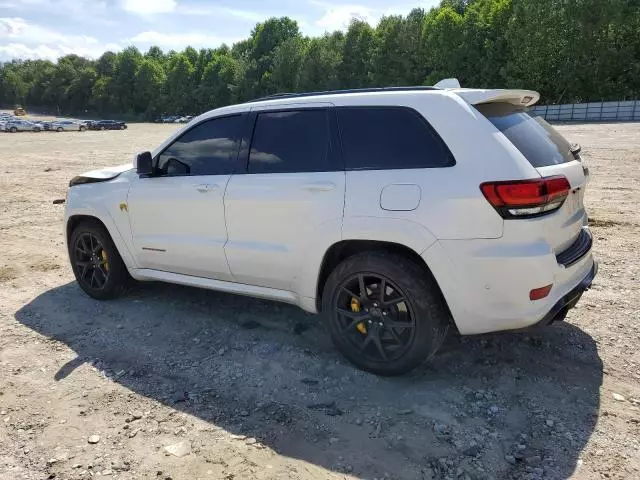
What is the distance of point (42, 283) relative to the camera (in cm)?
586

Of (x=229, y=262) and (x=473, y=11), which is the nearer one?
(x=229, y=262)

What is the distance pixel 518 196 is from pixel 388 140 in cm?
93

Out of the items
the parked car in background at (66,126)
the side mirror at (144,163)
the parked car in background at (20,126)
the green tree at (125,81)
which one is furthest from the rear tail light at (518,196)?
the green tree at (125,81)

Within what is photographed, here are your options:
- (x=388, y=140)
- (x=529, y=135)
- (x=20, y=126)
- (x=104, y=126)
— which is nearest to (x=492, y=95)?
(x=529, y=135)

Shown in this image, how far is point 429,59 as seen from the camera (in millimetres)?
59375

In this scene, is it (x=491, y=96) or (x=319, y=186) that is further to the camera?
(x=319, y=186)

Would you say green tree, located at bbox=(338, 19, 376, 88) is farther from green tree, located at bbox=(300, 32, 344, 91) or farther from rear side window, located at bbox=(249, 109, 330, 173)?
rear side window, located at bbox=(249, 109, 330, 173)

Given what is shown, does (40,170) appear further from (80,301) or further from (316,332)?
(316,332)

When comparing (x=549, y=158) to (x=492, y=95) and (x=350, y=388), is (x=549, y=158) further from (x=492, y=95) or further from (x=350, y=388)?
(x=350, y=388)

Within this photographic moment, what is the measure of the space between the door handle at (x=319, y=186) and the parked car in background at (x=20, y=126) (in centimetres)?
6019

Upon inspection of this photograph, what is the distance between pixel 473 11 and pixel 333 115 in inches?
Result: 2325

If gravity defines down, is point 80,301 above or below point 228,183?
below

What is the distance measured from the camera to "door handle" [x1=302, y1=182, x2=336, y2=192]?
357 centimetres

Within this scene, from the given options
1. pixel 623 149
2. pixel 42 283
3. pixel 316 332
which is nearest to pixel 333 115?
pixel 316 332
